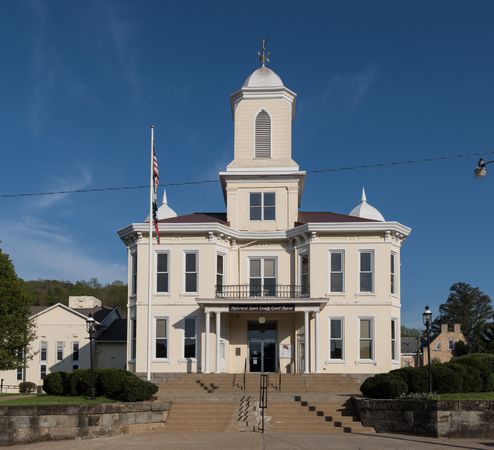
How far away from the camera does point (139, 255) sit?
3538 cm

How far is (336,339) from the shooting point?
3438cm

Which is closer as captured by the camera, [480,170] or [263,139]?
[480,170]

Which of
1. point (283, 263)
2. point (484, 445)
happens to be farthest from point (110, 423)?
point (283, 263)

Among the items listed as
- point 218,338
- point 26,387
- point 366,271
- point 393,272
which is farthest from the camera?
point 26,387

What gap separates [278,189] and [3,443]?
66.4ft

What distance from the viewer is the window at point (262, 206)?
37.6m

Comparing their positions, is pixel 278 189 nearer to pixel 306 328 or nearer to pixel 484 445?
pixel 306 328

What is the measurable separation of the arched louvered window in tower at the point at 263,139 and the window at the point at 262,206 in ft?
7.54

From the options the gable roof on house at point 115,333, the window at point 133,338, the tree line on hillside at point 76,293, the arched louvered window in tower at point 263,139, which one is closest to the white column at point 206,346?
the window at point 133,338

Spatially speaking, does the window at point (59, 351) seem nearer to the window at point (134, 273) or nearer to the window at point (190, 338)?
the window at point (134, 273)

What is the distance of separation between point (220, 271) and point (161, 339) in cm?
439

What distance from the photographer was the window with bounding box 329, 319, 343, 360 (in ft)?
113

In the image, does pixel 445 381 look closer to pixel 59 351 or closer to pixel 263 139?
pixel 263 139

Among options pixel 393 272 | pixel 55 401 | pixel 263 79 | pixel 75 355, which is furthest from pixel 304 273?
pixel 75 355
